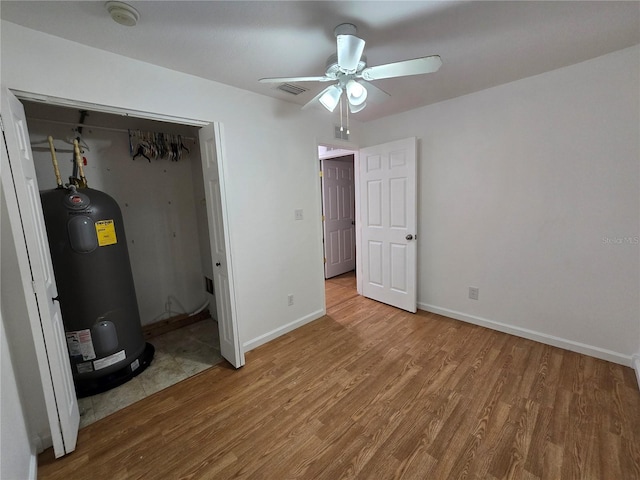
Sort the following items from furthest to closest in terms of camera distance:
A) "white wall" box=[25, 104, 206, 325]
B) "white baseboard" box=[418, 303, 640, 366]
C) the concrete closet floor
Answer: "white wall" box=[25, 104, 206, 325] → "white baseboard" box=[418, 303, 640, 366] → the concrete closet floor

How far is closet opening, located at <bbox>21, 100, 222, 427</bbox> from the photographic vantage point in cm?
222

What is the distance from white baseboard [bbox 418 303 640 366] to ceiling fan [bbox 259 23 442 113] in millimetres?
2359

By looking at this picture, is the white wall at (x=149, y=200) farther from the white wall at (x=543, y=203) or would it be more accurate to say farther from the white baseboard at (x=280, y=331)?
the white wall at (x=543, y=203)

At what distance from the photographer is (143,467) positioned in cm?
145

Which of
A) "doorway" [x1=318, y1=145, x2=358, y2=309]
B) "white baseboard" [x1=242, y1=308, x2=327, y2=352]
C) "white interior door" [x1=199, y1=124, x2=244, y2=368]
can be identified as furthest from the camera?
"doorway" [x1=318, y1=145, x2=358, y2=309]

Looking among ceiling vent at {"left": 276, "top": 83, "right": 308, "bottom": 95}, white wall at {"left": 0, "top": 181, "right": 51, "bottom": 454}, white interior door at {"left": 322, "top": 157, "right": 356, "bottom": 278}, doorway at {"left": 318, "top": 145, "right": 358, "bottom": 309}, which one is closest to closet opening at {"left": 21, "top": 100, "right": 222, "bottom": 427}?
white wall at {"left": 0, "top": 181, "right": 51, "bottom": 454}

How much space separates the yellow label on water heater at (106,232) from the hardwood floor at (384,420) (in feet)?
3.89

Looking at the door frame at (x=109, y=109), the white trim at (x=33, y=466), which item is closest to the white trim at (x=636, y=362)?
the door frame at (x=109, y=109)

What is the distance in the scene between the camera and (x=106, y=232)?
2.01 metres

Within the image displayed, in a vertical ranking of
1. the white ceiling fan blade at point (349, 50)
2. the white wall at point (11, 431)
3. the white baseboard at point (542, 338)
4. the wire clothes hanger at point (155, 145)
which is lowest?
the white baseboard at point (542, 338)

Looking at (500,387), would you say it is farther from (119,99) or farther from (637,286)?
(119,99)

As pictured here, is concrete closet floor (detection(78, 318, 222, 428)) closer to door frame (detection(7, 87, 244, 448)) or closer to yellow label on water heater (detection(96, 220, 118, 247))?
door frame (detection(7, 87, 244, 448))

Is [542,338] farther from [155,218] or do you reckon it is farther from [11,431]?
[155,218]

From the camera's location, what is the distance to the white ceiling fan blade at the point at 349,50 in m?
1.28
